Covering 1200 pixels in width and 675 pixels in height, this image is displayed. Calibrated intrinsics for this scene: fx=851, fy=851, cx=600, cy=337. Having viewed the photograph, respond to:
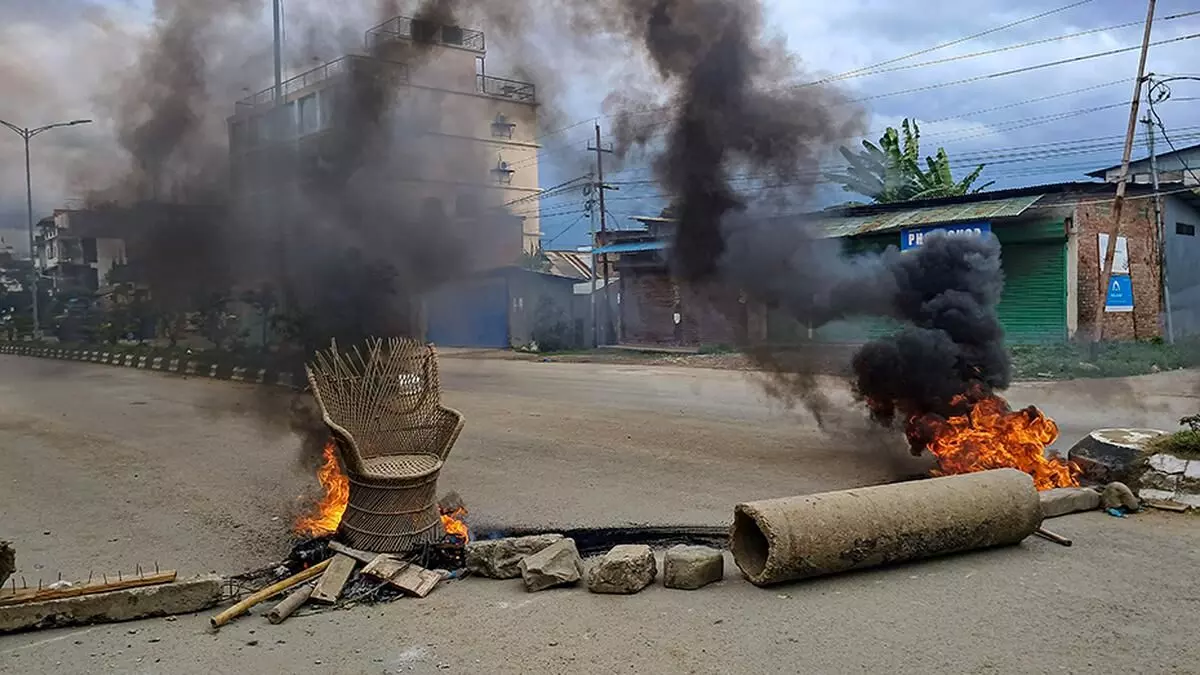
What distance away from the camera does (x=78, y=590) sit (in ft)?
14.4

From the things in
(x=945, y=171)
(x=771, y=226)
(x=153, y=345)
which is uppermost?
(x=945, y=171)

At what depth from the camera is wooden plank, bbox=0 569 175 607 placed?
429 centimetres

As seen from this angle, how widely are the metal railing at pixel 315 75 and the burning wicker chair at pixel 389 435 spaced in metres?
2.97

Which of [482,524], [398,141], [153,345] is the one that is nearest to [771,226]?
[398,141]

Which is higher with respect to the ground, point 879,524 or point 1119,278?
point 1119,278

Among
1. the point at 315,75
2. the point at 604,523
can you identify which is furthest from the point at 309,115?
the point at 604,523

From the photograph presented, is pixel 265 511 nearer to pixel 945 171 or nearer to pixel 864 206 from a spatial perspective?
pixel 864 206

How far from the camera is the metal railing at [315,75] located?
27.2 ft

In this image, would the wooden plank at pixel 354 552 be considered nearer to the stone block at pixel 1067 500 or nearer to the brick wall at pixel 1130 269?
the stone block at pixel 1067 500

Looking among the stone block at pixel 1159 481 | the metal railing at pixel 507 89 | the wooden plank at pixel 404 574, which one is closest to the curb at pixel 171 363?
the metal railing at pixel 507 89

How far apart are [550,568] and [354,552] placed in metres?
1.20

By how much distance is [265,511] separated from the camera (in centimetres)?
700

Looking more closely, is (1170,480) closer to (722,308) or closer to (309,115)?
(722,308)

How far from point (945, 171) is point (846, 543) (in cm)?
2224
